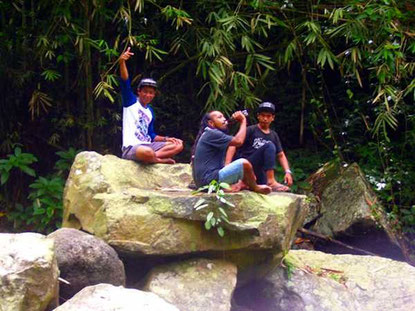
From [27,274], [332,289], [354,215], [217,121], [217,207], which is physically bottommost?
[332,289]

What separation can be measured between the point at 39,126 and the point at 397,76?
4.26 m

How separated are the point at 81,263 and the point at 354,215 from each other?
11.4ft

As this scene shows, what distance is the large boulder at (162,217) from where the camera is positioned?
17.0 feet

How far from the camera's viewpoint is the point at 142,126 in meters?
6.16

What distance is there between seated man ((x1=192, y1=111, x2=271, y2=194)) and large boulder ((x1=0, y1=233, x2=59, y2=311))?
1.49m

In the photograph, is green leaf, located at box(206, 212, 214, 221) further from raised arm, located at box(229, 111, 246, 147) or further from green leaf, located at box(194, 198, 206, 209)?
raised arm, located at box(229, 111, 246, 147)

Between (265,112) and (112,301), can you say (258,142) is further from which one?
(112,301)

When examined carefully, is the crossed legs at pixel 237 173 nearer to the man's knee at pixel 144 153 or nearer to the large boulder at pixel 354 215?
the man's knee at pixel 144 153

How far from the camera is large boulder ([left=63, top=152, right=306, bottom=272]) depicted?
519 centimetres

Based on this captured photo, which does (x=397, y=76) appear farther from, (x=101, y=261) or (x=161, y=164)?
(x=101, y=261)

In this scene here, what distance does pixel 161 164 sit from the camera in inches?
248

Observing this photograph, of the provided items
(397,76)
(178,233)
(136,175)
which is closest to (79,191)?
(136,175)

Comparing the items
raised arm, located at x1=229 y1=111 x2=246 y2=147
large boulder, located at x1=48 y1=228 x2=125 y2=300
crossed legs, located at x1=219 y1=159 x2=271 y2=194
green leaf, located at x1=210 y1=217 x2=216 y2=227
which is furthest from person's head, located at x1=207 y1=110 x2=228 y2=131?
large boulder, located at x1=48 y1=228 x2=125 y2=300

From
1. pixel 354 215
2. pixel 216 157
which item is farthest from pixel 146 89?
pixel 354 215
